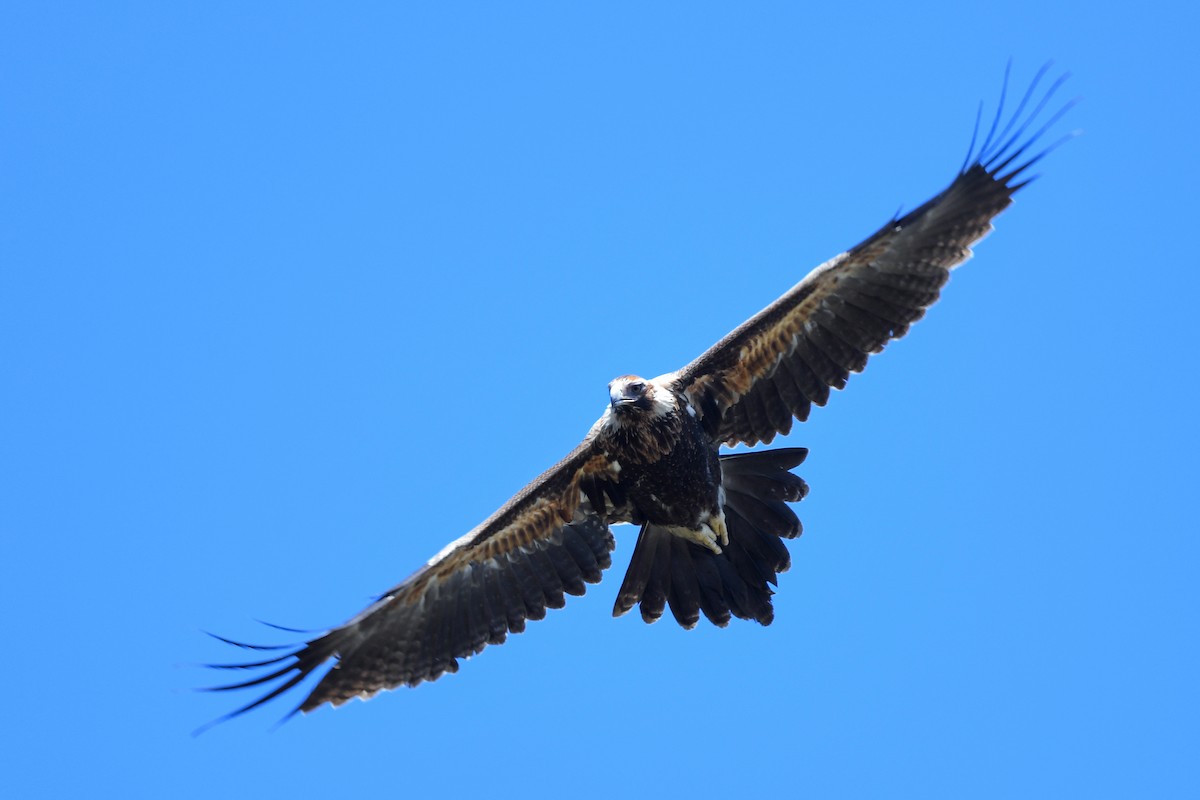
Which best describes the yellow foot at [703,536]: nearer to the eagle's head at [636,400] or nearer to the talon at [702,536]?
the talon at [702,536]

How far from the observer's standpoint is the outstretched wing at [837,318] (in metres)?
12.7

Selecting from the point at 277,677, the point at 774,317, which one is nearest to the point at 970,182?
the point at 774,317

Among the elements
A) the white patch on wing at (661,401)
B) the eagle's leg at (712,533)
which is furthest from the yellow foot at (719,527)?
the white patch on wing at (661,401)

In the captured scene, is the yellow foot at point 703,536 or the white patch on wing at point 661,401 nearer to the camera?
the white patch on wing at point 661,401

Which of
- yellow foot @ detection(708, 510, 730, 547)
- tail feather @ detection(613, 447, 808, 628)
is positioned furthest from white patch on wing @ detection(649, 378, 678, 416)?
yellow foot @ detection(708, 510, 730, 547)

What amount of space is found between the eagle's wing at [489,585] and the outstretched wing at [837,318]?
1.09 m

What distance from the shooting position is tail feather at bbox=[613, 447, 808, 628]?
13109 millimetres

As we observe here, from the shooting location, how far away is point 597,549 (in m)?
13.3

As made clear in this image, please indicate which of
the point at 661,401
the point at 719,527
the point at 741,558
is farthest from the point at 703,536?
the point at 661,401

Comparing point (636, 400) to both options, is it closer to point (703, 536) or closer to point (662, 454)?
point (662, 454)

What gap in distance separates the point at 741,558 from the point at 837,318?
6.56ft

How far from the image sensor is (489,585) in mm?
13234

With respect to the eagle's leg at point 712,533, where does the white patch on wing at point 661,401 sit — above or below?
above

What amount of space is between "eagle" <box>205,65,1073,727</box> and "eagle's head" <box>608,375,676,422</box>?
1cm
